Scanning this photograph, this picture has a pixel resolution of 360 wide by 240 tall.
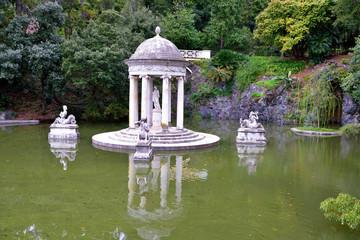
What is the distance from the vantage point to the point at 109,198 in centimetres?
808

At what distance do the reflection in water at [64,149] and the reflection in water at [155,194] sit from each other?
231cm

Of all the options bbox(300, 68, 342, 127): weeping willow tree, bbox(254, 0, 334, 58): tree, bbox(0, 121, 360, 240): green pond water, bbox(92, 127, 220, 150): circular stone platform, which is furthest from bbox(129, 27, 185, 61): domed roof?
bbox(254, 0, 334, 58): tree

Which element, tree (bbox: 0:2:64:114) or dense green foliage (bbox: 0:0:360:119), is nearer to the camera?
dense green foliage (bbox: 0:0:360:119)

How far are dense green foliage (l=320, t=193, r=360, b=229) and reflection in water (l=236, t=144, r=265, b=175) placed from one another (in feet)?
14.1

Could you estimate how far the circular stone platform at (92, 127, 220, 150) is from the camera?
599 inches

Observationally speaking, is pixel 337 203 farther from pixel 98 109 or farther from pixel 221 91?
pixel 221 91

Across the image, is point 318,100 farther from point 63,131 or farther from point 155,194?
point 155,194

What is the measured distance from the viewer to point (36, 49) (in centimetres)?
2628

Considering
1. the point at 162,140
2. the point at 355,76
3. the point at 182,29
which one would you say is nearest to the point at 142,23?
the point at 182,29

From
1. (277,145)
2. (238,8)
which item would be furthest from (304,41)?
(277,145)

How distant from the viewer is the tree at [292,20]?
100 ft

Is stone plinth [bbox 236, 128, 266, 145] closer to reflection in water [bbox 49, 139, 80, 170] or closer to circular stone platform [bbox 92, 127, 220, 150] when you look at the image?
circular stone platform [bbox 92, 127, 220, 150]

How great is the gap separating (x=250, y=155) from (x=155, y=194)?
6.90 meters

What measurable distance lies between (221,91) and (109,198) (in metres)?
27.5
